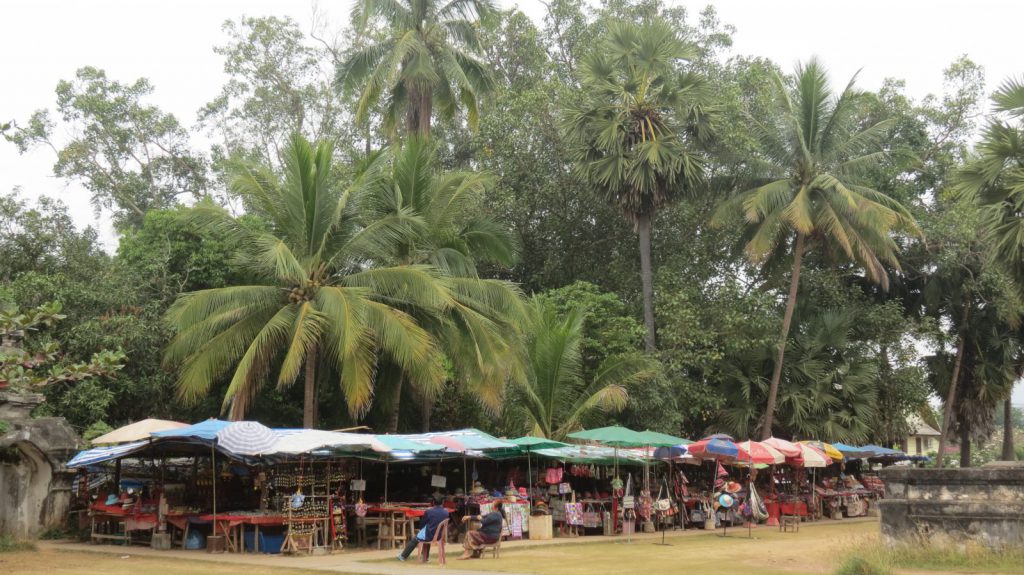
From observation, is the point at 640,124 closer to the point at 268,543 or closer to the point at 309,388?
the point at 309,388

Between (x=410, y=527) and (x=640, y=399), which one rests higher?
(x=640, y=399)

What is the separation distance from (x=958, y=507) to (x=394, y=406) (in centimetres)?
1296

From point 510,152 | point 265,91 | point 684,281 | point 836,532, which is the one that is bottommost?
point 836,532

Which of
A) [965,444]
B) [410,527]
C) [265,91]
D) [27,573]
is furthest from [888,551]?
[265,91]

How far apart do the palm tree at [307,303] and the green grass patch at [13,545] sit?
165 inches

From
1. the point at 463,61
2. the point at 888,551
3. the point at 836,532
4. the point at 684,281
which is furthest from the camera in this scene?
the point at 684,281

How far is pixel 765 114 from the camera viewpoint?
30719 millimetres

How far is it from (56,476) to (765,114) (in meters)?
23.2

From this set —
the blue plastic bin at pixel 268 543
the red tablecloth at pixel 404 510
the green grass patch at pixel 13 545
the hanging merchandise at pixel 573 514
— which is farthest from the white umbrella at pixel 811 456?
the green grass patch at pixel 13 545

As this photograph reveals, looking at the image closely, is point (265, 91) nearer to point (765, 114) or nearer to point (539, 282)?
point (539, 282)

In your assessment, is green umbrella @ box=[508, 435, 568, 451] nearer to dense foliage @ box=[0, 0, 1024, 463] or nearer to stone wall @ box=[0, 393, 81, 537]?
dense foliage @ box=[0, 0, 1024, 463]

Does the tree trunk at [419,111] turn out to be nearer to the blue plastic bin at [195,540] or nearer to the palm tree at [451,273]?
the palm tree at [451,273]

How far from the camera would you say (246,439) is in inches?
591

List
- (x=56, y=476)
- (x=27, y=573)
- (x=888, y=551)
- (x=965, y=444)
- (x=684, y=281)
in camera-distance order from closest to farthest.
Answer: (x=27, y=573), (x=888, y=551), (x=56, y=476), (x=684, y=281), (x=965, y=444)
